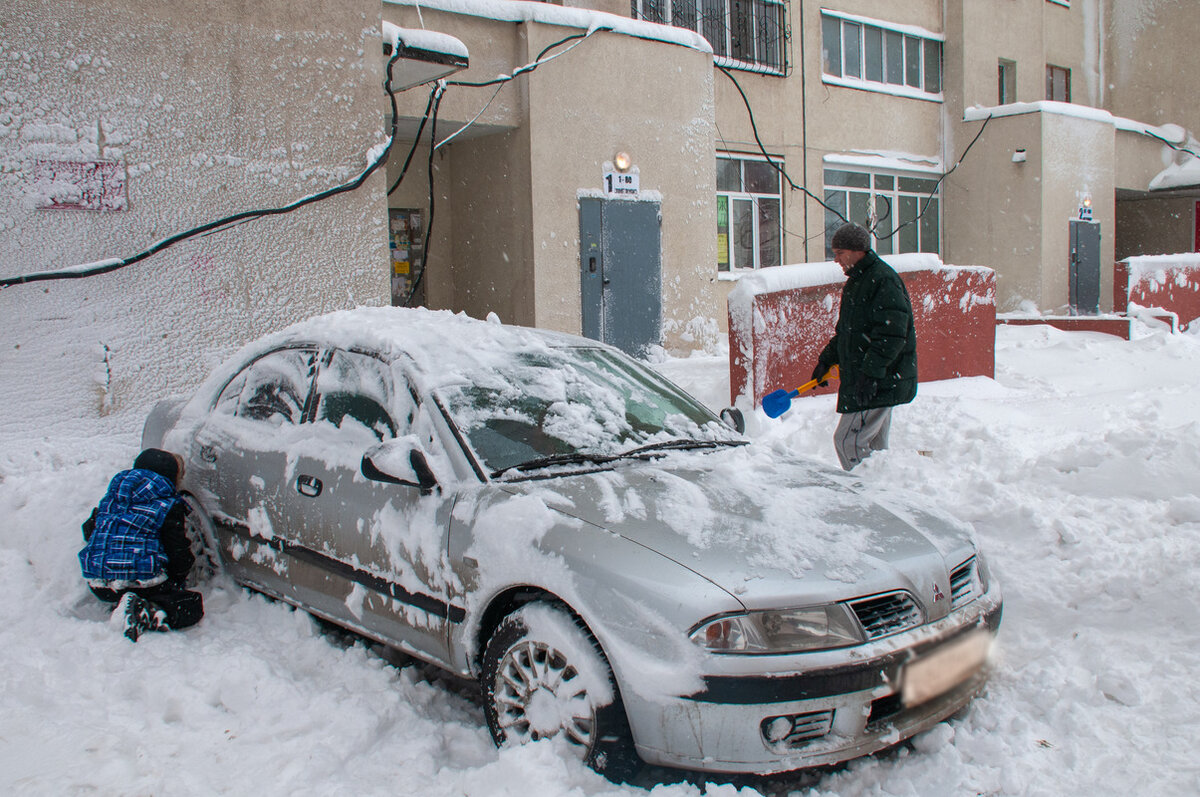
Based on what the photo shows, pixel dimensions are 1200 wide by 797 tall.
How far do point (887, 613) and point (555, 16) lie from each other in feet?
32.2

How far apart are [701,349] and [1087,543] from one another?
833 centimetres

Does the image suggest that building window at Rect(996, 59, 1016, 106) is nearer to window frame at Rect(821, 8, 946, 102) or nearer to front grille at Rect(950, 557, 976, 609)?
window frame at Rect(821, 8, 946, 102)

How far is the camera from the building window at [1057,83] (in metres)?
22.2

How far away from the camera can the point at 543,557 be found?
2.81m

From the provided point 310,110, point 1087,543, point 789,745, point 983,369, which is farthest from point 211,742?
point 983,369

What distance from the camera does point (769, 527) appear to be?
291 centimetres

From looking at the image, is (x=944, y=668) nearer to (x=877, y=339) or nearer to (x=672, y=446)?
(x=672, y=446)

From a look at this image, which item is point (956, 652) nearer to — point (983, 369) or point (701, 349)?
point (983, 369)

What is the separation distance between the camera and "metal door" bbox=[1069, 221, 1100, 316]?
19.6 m

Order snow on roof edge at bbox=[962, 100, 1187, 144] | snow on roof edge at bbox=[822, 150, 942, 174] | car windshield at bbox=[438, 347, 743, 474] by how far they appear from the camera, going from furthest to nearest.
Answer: snow on roof edge at bbox=[962, 100, 1187, 144]
snow on roof edge at bbox=[822, 150, 942, 174]
car windshield at bbox=[438, 347, 743, 474]

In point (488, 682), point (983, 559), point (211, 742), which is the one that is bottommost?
point (211, 742)

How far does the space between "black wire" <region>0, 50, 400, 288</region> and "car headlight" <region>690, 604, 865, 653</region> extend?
5.55 meters

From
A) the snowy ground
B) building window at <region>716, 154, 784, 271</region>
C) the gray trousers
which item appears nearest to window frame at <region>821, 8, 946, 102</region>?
building window at <region>716, 154, 784, 271</region>

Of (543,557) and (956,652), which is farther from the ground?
(543,557)
